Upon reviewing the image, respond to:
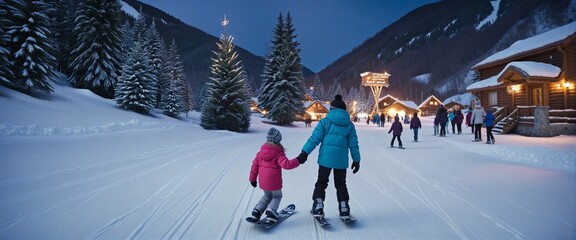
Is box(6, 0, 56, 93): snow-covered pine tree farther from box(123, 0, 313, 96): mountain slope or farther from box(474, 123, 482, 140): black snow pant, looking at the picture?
box(123, 0, 313, 96): mountain slope

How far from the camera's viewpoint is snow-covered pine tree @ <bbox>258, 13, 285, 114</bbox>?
36.7 metres

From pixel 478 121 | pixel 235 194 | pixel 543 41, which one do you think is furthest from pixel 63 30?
pixel 543 41

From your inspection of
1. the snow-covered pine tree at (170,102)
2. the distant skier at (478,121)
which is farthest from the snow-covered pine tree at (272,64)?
the distant skier at (478,121)

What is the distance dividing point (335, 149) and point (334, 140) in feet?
0.44

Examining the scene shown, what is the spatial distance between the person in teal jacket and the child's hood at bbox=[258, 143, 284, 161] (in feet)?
1.35

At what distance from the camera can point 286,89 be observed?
34000 millimetres

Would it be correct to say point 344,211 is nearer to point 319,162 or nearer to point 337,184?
point 337,184

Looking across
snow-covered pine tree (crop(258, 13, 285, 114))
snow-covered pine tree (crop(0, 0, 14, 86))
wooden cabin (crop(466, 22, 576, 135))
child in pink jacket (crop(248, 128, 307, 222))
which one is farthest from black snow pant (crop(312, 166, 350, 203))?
snow-covered pine tree (crop(258, 13, 285, 114))

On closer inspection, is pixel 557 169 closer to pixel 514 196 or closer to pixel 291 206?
pixel 514 196

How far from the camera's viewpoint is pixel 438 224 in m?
3.95

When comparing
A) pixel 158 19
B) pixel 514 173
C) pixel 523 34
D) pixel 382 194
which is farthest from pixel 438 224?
pixel 158 19

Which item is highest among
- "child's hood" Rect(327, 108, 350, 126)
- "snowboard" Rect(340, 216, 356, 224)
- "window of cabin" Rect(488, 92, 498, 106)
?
"window of cabin" Rect(488, 92, 498, 106)

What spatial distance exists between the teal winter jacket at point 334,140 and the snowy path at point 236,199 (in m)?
0.90

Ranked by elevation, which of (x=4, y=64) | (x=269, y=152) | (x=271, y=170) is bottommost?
(x=271, y=170)
